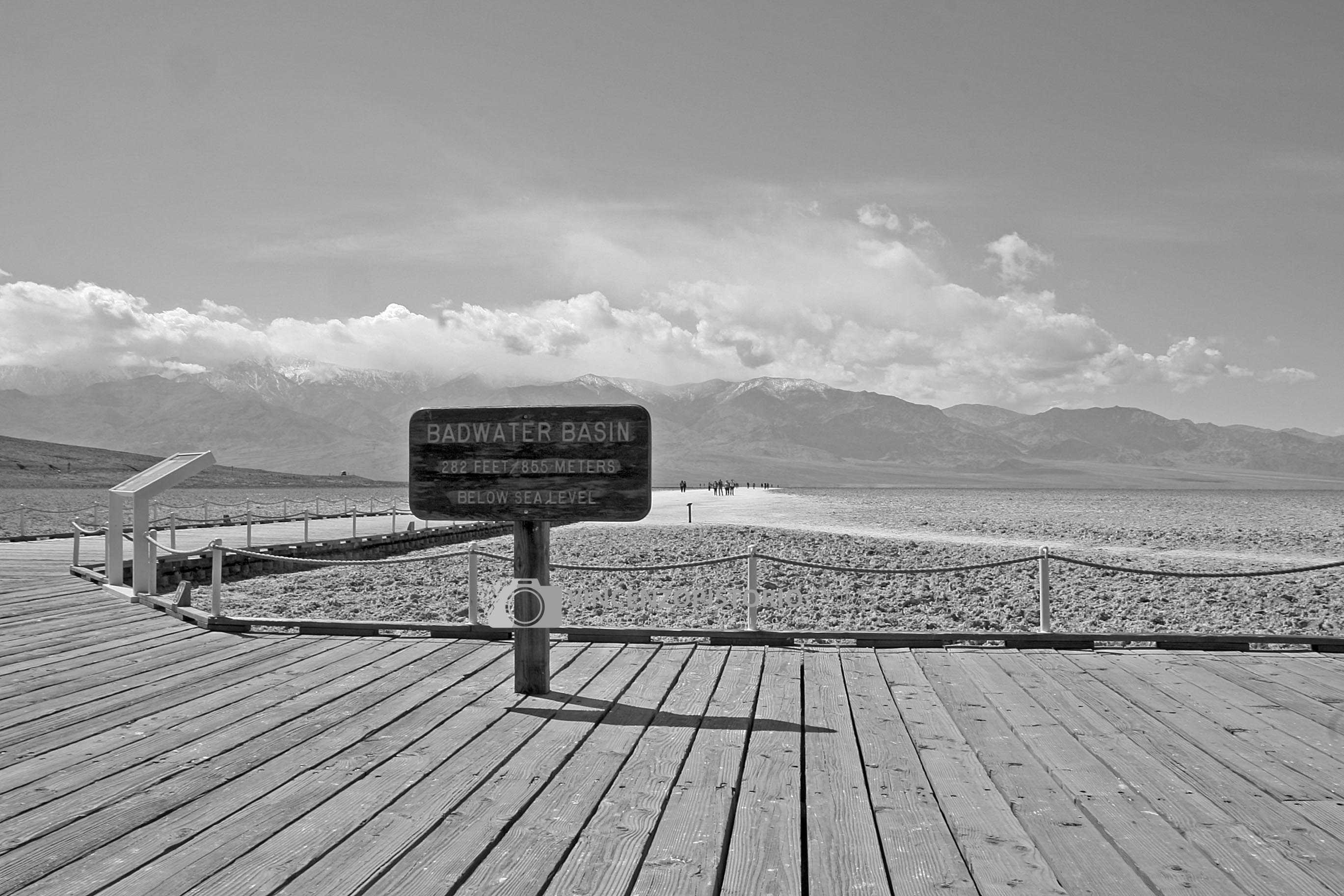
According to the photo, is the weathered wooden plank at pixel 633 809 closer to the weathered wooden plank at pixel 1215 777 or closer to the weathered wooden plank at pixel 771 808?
the weathered wooden plank at pixel 771 808

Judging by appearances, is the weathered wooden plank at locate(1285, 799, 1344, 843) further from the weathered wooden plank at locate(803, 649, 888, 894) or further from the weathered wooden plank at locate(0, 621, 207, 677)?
the weathered wooden plank at locate(0, 621, 207, 677)

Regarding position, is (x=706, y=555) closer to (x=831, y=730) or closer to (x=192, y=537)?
(x=192, y=537)

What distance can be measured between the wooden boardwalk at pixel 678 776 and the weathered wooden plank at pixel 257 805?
0.06 ft

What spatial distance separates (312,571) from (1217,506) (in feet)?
322

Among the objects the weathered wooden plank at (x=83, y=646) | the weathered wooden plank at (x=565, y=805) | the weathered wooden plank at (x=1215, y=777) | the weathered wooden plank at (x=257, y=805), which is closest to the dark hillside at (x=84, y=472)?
the weathered wooden plank at (x=83, y=646)

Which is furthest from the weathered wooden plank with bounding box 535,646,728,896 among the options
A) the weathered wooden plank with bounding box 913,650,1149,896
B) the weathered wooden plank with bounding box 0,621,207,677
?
the weathered wooden plank with bounding box 0,621,207,677

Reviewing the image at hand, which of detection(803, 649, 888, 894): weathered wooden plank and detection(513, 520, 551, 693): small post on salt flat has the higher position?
detection(513, 520, 551, 693): small post on salt flat

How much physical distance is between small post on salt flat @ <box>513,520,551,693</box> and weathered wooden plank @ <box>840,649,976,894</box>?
216 cm

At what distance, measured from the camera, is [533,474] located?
22.0ft

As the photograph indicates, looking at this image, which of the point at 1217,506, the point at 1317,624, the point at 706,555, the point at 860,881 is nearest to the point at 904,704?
the point at 860,881

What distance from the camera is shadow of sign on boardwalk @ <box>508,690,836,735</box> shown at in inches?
220

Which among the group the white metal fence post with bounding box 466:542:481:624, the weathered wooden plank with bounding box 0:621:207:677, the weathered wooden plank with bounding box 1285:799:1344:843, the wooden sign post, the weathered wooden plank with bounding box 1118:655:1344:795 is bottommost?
the weathered wooden plank with bounding box 0:621:207:677

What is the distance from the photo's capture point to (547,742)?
529cm

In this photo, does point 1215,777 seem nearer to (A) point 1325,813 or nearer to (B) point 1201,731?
(A) point 1325,813
